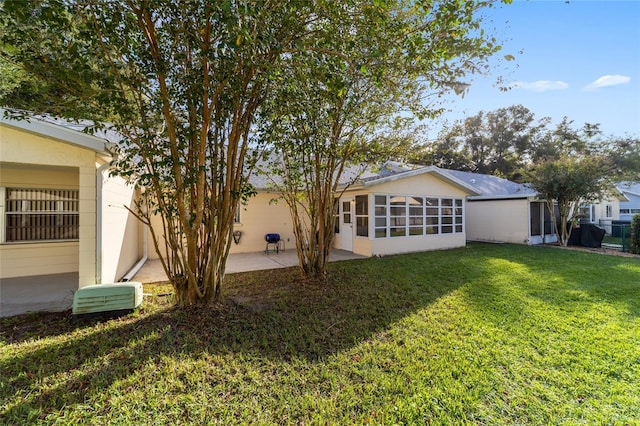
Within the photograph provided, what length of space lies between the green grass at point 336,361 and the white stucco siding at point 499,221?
8474 mm

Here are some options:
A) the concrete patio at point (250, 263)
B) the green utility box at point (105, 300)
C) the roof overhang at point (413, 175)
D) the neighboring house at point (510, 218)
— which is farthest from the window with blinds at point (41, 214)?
the neighboring house at point (510, 218)

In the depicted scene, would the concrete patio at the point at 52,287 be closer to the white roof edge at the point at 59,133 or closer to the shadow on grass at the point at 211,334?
the shadow on grass at the point at 211,334

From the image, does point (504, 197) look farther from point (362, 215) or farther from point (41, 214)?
point (41, 214)

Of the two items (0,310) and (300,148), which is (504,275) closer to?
(300,148)

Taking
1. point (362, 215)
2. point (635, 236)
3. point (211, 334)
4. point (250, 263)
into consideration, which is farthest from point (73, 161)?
point (635, 236)

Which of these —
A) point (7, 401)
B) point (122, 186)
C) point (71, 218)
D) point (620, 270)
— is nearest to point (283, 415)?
point (7, 401)

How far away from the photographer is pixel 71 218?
22.0 ft

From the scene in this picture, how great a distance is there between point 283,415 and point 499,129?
34.8 meters

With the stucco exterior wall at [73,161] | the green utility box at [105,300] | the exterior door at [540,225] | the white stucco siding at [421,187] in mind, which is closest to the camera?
the green utility box at [105,300]

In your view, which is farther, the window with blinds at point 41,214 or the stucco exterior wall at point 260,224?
the stucco exterior wall at point 260,224

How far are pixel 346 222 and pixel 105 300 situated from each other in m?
8.38

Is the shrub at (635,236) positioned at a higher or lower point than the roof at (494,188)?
lower

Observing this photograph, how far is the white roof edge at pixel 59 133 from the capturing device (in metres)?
4.26

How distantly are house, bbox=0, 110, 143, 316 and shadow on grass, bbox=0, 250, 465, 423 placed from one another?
5.02 feet
